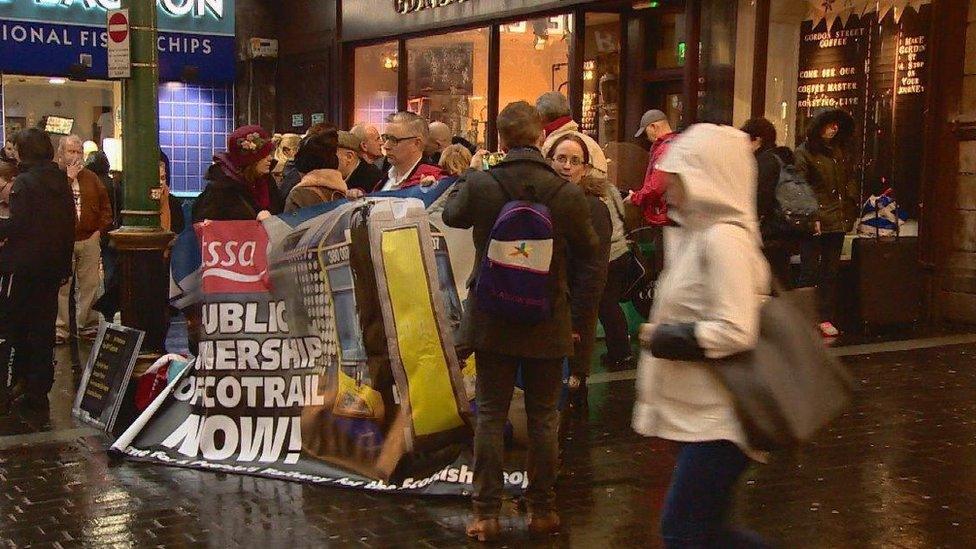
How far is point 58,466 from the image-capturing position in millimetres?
6875

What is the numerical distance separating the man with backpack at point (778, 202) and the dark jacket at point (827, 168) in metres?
0.13

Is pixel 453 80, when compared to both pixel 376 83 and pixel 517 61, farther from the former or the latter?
pixel 376 83

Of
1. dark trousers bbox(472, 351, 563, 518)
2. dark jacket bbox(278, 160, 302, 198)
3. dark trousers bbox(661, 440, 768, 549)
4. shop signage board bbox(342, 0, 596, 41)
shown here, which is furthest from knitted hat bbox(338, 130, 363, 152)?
shop signage board bbox(342, 0, 596, 41)

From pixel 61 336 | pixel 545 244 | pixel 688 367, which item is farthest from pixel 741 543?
pixel 61 336

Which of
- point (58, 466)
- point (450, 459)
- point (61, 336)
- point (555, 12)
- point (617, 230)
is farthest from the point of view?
point (555, 12)

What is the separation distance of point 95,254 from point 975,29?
8.62 metres

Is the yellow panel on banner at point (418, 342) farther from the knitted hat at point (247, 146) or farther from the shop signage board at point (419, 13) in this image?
the shop signage board at point (419, 13)

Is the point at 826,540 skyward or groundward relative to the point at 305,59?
groundward

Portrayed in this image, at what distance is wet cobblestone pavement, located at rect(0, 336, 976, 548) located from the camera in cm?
565

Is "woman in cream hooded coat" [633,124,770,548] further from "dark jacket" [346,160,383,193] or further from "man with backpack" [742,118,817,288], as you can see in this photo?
"man with backpack" [742,118,817,288]

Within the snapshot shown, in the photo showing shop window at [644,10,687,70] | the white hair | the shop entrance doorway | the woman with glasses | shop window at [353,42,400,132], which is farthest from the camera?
the shop entrance doorway

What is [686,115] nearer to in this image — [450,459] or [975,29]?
[975,29]

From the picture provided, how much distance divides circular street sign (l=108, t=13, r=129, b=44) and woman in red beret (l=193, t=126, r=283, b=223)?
3.09ft

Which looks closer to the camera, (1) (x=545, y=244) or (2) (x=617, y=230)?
(1) (x=545, y=244)
